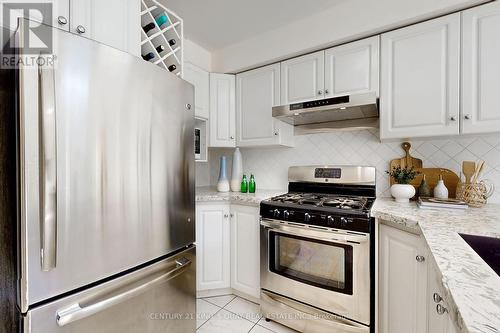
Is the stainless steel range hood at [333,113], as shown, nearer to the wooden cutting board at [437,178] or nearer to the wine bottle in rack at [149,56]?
the wooden cutting board at [437,178]

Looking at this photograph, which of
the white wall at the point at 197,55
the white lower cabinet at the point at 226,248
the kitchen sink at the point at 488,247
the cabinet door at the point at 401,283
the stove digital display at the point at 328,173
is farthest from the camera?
the white wall at the point at 197,55

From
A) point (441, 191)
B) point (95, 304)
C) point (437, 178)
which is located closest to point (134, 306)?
point (95, 304)

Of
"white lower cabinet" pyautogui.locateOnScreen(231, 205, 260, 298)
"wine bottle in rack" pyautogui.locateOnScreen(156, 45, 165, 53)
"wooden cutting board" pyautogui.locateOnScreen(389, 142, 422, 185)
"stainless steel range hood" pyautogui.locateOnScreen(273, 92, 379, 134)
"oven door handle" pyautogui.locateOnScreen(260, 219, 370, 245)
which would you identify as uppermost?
"wine bottle in rack" pyautogui.locateOnScreen(156, 45, 165, 53)

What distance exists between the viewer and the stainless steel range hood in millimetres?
1710

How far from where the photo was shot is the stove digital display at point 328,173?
7.04 ft

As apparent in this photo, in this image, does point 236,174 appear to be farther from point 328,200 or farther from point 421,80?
point 421,80

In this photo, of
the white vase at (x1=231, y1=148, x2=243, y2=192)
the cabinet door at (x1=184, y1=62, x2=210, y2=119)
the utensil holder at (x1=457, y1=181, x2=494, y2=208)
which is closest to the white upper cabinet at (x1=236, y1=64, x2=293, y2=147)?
the white vase at (x1=231, y1=148, x2=243, y2=192)

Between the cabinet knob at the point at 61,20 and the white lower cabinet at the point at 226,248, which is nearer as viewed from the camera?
the cabinet knob at the point at 61,20

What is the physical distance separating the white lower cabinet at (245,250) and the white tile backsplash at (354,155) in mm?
673

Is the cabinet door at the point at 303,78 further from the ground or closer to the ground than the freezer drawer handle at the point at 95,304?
further from the ground

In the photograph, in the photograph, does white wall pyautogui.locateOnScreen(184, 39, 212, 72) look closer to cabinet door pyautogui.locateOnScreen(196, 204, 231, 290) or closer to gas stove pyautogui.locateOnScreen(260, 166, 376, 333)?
cabinet door pyautogui.locateOnScreen(196, 204, 231, 290)

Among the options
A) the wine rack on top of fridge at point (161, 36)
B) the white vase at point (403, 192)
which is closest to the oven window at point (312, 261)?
the white vase at point (403, 192)
